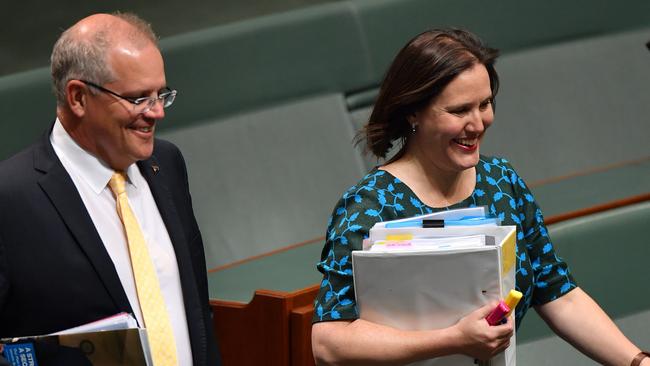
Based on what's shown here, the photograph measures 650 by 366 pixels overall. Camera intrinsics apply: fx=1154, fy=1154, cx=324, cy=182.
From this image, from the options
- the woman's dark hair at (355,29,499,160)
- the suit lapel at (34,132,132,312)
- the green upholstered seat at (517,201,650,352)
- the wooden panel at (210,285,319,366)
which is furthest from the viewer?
the green upholstered seat at (517,201,650,352)

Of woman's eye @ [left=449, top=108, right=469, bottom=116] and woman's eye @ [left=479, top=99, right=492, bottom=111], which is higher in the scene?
woman's eye @ [left=479, top=99, right=492, bottom=111]

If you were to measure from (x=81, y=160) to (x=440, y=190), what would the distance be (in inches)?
19.3

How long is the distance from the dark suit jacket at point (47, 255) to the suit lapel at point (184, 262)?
0.12 m

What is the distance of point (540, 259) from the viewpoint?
1645 millimetres

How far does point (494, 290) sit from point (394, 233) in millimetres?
143

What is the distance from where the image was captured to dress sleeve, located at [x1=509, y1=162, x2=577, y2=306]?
163 cm

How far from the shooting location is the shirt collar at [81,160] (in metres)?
1.51

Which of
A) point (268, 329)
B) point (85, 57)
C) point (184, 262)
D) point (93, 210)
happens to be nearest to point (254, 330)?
point (268, 329)

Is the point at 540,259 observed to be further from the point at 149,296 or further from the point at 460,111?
the point at 149,296

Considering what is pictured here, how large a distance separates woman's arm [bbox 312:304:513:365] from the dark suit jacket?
26cm

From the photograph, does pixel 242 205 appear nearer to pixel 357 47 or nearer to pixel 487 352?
pixel 357 47

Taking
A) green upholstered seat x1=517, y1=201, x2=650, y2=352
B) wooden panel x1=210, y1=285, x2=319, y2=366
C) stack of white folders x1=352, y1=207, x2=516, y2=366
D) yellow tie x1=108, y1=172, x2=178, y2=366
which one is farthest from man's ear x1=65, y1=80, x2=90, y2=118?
green upholstered seat x1=517, y1=201, x2=650, y2=352

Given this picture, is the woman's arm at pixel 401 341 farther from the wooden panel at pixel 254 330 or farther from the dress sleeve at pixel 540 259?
the wooden panel at pixel 254 330

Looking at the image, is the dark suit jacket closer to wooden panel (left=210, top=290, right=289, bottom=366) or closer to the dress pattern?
the dress pattern
